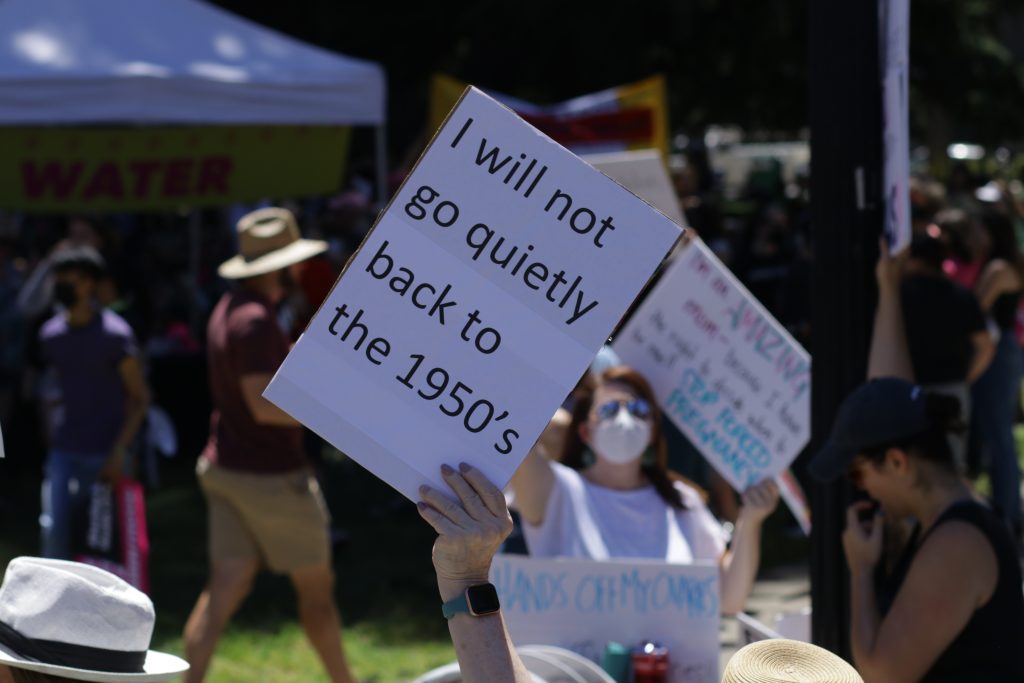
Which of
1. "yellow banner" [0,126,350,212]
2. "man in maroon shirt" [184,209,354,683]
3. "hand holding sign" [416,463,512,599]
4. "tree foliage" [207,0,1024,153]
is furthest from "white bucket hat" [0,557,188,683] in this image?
"tree foliage" [207,0,1024,153]

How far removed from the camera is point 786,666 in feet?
7.14

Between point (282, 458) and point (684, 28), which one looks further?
point (684, 28)

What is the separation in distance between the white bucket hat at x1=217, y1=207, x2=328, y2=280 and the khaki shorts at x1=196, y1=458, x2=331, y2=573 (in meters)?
0.74

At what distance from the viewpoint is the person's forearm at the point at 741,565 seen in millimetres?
3912

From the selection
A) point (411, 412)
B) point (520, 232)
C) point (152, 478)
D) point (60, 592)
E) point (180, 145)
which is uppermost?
point (520, 232)

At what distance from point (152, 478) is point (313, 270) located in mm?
2126

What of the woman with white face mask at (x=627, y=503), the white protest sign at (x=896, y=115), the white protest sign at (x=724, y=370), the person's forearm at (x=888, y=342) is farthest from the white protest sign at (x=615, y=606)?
the white protest sign at (x=896, y=115)

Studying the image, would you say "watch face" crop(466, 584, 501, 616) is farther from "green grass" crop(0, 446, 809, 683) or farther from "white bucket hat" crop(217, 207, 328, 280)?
"green grass" crop(0, 446, 809, 683)

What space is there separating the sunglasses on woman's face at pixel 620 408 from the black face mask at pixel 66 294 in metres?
2.79

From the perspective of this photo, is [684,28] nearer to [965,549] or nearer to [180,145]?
[180,145]

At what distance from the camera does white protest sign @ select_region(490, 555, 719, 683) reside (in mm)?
3463

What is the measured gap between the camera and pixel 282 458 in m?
5.13

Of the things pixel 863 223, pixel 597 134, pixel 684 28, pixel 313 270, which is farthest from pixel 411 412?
pixel 684 28

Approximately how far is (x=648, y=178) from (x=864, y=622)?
3.94m
